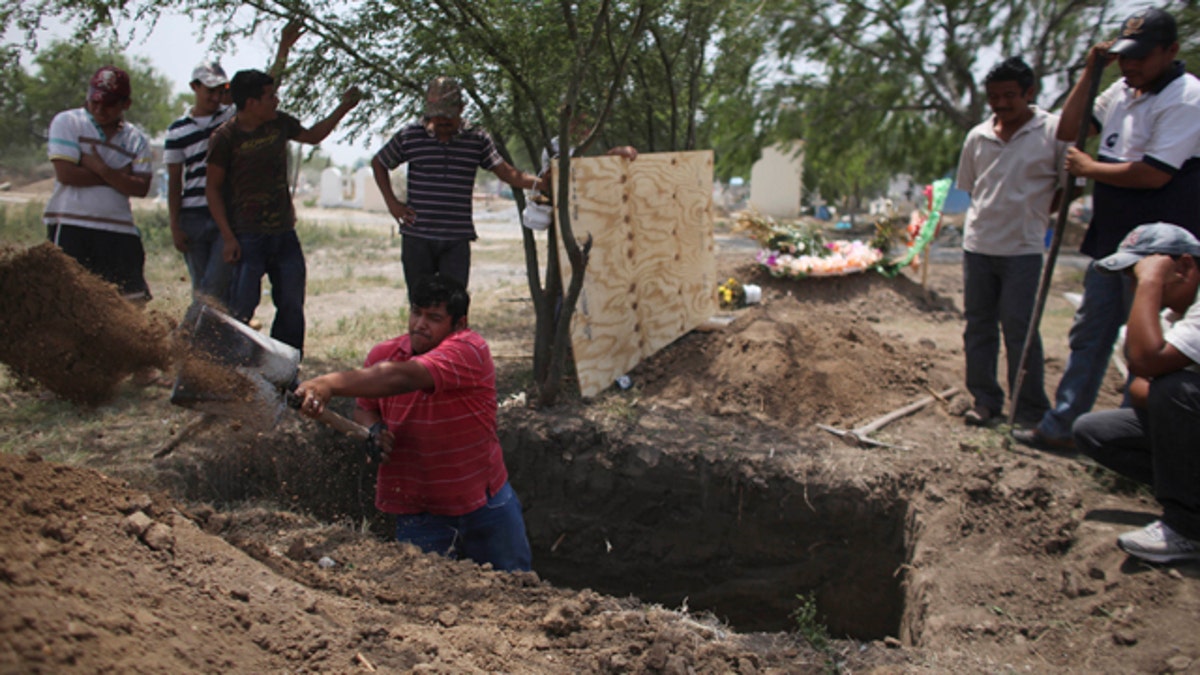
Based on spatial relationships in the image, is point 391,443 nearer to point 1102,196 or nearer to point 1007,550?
point 1007,550

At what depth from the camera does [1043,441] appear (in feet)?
15.0

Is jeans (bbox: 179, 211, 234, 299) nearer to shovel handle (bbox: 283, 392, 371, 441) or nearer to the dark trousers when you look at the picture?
the dark trousers

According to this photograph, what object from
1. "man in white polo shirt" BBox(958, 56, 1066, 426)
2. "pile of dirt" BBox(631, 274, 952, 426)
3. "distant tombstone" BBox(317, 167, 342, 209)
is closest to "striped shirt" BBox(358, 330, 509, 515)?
"pile of dirt" BBox(631, 274, 952, 426)

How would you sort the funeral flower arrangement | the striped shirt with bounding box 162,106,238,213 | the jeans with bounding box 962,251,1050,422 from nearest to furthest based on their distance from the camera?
the jeans with bounding box 962,251,1050,422 → the striped shirt with bounding box 162,106,238,213 → the funeral flower arrangement

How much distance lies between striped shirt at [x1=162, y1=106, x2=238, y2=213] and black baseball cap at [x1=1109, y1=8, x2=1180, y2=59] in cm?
470

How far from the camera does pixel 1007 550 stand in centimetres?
381

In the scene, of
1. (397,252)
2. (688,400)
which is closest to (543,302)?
(688,400)

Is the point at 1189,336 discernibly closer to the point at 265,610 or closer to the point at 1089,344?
the point at 1089,344

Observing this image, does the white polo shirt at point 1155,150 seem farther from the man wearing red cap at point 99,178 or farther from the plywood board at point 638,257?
the man wearing red cap at point 99,178

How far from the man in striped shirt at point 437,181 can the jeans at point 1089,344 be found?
3141mm

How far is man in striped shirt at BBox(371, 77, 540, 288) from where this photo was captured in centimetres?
499

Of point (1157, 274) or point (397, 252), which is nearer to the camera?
point (1157, 274)

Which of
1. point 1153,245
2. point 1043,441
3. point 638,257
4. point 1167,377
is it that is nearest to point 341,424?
point 638,257

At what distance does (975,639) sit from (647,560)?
2.11m
